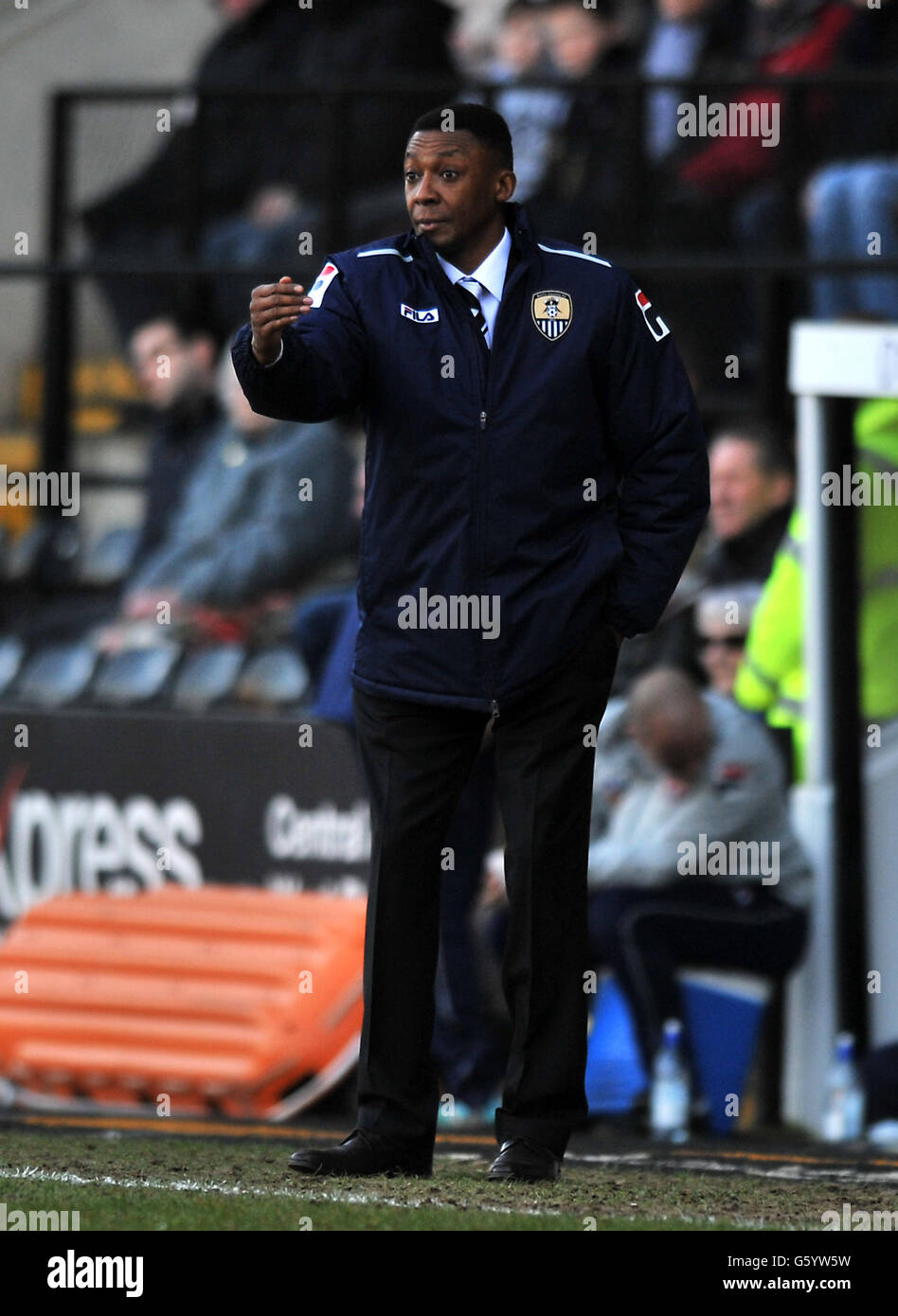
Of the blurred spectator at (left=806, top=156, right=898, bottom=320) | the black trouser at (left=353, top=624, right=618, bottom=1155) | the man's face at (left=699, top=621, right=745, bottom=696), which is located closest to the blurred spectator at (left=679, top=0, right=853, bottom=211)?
the blurred spectator at (left=806, top=156, right=898, bottom=320)

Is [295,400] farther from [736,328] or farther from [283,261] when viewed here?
[283,261]

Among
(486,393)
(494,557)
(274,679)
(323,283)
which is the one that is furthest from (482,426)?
(274,679)

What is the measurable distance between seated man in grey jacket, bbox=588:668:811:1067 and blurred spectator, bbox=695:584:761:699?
0.42 m

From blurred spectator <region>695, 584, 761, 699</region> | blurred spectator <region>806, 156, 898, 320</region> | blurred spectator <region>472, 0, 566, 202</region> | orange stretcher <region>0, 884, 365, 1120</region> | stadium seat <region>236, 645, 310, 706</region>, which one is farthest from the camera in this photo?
blurred spectator <region>472, 0, 566, 202</region>

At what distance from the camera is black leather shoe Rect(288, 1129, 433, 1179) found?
15.6 feet

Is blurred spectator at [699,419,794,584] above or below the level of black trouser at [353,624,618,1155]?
above

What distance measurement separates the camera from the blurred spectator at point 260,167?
402 inches

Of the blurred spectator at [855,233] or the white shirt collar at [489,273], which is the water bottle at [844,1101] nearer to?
the blurred spectator at [855,233]

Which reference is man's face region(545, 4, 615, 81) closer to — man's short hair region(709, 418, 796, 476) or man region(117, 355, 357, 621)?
man region(117, 355, 357, 621)

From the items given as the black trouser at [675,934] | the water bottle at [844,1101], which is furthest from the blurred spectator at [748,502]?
the water bottle at [844,1101]

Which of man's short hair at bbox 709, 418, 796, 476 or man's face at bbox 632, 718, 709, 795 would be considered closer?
man's face at bbox 632, 718, 709, 795

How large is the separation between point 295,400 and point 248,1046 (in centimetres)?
398

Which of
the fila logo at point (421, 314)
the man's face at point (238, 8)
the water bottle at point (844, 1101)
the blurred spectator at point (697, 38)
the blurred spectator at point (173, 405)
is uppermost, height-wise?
the man's face at point (238, 8)

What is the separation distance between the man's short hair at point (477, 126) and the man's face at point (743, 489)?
12.2 feet
